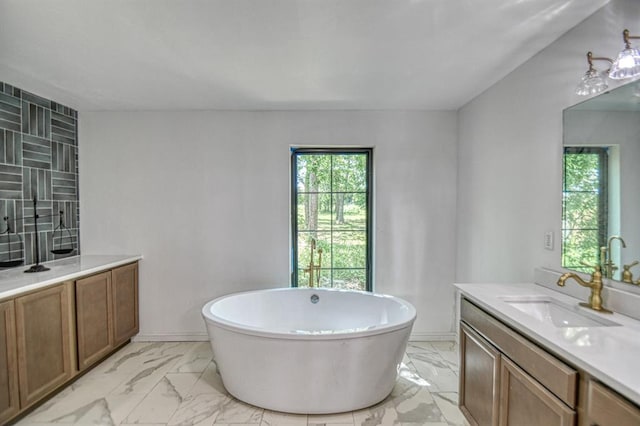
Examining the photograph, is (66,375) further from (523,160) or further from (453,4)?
(523,160)

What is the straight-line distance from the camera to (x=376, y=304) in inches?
113

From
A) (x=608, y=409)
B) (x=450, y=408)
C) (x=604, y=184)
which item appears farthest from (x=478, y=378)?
(x=604, y=184)

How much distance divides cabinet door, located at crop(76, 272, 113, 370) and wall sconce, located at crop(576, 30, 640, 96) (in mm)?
3549

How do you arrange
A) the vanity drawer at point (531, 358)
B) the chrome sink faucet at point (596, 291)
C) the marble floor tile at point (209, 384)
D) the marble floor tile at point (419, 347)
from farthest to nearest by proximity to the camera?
the marble floor tile at point (419, 347) → the marble floor tile at point (209, 384) → the chrome sink faucet at point (596, 291) → the vanity drawer at point (531, 358)

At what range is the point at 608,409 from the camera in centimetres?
94

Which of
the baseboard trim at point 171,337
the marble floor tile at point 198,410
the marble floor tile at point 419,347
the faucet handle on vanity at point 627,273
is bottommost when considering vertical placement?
the marble floor tile at point 419,347

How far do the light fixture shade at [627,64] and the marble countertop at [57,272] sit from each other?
3425 mm

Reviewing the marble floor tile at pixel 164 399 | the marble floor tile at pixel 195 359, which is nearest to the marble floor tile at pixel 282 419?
the marble floor tile at pixel 164 399

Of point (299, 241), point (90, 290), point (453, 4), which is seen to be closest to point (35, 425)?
point (90, 290)

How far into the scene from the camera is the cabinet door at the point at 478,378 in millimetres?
1542

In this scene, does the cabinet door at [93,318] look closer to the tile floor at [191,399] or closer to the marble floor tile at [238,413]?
the tile floor at [191,399]

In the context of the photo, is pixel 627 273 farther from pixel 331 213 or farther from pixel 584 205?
pixel 331 213

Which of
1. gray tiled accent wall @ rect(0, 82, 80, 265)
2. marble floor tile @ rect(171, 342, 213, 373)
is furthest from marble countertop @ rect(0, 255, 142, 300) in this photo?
marble floor tile @ rect(171, 342, 213, 373)

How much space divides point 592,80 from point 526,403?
1540mm
